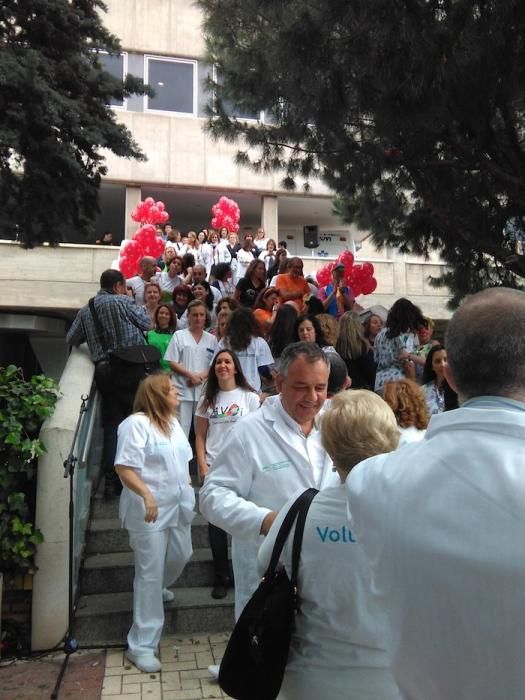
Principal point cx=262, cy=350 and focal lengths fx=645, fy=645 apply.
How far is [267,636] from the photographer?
198cm

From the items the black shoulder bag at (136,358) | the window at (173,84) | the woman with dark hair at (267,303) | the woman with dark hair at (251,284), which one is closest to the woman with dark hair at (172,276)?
the woman with dark hair at (251,284)

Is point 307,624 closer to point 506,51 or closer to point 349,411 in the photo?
point 349,411

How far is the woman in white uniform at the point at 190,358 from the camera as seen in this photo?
675 cm

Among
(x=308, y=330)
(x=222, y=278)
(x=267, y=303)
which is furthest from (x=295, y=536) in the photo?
(x=222, y=278)

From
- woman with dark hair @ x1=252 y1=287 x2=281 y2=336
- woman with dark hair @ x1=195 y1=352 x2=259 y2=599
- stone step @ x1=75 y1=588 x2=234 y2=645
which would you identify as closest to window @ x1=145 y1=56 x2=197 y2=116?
woman with dark hair @ x1=252 y1=287 x2=281 y2=336

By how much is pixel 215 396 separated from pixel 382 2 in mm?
3302

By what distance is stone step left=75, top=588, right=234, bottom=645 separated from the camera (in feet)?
15.4

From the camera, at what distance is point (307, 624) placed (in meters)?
2.06

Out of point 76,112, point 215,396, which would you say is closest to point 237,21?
point 76,112

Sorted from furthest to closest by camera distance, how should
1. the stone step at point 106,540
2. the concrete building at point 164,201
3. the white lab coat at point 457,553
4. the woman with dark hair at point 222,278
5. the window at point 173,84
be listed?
the window at point 173,84
the concrete building at point 164,201
the woman with dark hair at point 222,278
the stone step at point 106,540
the white lab coat at point 457,553

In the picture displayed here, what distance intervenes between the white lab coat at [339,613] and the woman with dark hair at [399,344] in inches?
196

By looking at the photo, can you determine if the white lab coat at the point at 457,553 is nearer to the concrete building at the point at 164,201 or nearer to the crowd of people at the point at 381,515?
the crowd of people at the point at 381,515

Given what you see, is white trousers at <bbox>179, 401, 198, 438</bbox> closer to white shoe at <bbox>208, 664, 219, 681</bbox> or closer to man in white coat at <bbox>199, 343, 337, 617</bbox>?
white shoe at <bbox>208, 664, 219, 681</bbox>

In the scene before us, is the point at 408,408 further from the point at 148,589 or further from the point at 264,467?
the point at 148,589
